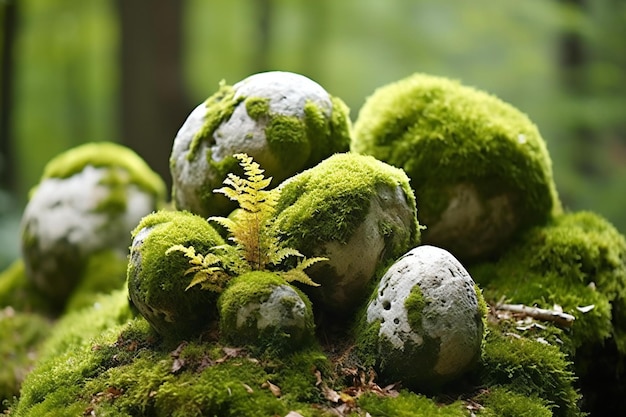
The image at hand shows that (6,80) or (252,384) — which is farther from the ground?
(6,80)

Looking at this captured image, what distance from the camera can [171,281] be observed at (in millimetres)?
3111

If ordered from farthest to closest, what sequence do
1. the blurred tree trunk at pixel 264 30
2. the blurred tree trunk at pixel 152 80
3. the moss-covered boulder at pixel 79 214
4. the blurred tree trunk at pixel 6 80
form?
the blurred tree trunk at pixel 264 30
the blurred tree trunk at pixel 6 80
the blurred tree trunk at pixel 152 80
the moss-covered boulder at pixel 79 214

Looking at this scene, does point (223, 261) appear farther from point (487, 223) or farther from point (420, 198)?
point (487, 223)

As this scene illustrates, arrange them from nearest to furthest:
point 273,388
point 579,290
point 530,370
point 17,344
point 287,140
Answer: point 273,388, point 530,370, point 287,140, point 579,290, point 17,344

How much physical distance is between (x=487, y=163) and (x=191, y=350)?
8.46ft

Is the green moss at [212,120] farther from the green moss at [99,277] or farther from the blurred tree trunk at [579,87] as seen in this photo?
the blurred tree trunk at [579,87]

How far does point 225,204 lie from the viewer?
395 cm

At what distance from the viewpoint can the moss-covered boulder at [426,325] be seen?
2947mm

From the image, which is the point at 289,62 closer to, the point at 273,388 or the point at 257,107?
the point at 257,107

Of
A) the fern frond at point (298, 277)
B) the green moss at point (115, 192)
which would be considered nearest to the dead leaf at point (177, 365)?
the fern frond at point (298, 277)

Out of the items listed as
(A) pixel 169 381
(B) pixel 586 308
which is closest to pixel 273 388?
(A) pixel 169 381

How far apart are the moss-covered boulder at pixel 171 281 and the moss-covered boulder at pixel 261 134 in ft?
2.10

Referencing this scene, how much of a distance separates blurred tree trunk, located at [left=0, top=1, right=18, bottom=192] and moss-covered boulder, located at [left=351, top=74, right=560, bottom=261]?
918 centimetres

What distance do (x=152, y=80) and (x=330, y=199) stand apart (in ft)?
20.9
